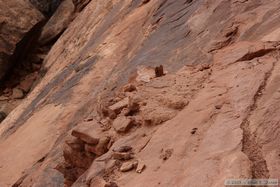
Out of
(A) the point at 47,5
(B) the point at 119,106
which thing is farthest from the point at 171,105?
(A) the point at 47,5

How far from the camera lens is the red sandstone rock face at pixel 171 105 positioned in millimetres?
3637

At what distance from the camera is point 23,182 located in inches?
271

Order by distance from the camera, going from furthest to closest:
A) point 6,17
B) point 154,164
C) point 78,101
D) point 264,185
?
1. point 6,17
2. point 78,101
3. point 154,164
4. point 264,185

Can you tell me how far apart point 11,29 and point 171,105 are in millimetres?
11014

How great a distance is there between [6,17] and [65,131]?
8330 millimetres

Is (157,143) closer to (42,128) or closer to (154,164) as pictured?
(154,164)

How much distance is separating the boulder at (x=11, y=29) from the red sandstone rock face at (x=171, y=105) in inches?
243

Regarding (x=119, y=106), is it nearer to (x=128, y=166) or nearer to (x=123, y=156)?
(x=123, y=156)

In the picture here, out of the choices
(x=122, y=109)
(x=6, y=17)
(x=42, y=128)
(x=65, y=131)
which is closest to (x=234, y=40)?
(x=122, y=109)

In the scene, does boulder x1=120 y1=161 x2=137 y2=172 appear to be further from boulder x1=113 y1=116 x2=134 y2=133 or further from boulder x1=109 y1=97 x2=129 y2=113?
boulder x1=109 y1=97 x2=129 y2=113

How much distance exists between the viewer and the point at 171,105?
4586 millimetres

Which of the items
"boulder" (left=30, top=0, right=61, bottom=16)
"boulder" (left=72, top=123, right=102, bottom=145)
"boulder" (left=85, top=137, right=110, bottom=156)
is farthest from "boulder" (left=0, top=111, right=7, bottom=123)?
"boulder" (left=85, top=137, right=110, bottom=156)

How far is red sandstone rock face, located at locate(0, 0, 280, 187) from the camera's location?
364 cm

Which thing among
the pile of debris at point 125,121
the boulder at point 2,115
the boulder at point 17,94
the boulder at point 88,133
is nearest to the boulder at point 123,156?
the pile of debris at point 125,121
